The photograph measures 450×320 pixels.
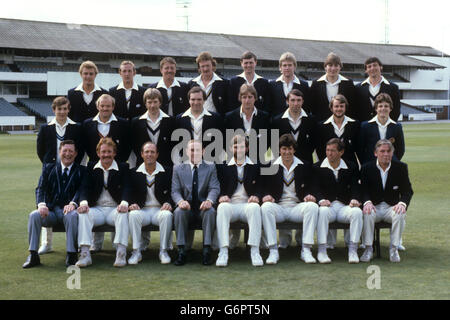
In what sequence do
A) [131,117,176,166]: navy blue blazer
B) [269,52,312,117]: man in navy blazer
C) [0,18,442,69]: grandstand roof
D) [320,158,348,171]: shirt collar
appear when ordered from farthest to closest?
[0,18,442,69]: grandstand roof, [269,52,312,117]: man in navy blazer, [131,117,176,166]: navy blue blazer, [320,158,348,171]: shirt collar

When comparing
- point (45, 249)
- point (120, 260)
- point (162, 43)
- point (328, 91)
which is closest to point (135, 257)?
point (120, 260)

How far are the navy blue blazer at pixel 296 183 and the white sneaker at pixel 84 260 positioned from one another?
7.13 ft

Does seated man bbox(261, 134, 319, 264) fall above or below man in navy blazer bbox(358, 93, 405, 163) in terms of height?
below

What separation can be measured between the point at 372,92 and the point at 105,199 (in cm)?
381

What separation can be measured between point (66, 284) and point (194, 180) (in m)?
1.96

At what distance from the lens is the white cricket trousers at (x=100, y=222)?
6266 millimetres

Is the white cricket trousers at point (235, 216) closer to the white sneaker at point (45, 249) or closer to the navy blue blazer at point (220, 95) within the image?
the navy blue blazer at point (220, 95)

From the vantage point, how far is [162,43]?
2270 inches

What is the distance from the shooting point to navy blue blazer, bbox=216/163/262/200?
6.69 meters

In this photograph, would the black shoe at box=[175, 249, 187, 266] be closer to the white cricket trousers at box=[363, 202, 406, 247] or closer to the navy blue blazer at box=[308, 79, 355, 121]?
the white cricket trousers at box=[363, 202, 406, 247]

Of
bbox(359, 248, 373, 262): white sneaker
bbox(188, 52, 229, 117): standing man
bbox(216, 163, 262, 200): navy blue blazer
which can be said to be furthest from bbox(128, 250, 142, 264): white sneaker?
bbox(359, 248, 373, 262): white sneaker

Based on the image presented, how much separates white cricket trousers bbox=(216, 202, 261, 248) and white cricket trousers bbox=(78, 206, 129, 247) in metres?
1.08

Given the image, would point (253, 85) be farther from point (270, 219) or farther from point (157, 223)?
point (157, 223)
